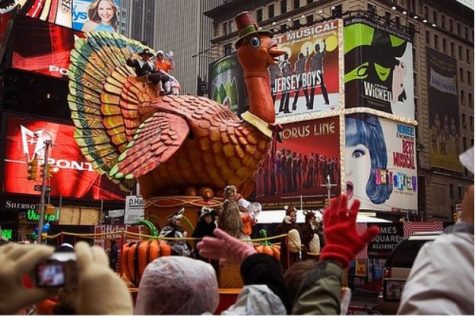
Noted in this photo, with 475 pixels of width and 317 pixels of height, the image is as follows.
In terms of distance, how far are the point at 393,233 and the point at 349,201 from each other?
1395 cm

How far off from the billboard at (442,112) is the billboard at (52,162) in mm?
26016

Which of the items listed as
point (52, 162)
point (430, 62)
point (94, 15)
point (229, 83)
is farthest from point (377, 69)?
point (94, 15)

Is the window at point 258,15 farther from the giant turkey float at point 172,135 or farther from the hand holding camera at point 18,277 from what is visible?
the hand holding camera at point 18,277

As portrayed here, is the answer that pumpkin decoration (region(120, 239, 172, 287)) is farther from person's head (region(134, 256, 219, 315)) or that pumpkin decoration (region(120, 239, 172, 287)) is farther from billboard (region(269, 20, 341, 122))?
billboard (region(269, 20, 341, 122))

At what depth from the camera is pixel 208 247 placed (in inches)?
105

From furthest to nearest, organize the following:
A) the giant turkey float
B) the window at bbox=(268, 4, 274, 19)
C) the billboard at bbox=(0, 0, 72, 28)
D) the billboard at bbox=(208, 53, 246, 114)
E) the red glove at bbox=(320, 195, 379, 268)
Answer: the window at bbox=(268, 4, 274, 19)
the billboard at bbox=(208, 53, 246, 114)
the billboard at bbox=(0, 0, 72, 28)
the giant turkey float
the red glove at bbox=(320, 195, 379, 268)

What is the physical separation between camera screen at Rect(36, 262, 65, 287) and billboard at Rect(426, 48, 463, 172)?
4700 centimetres

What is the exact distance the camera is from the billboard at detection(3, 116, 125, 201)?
34.1m

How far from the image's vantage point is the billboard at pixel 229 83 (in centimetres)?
4391

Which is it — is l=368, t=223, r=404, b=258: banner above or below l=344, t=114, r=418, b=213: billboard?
below

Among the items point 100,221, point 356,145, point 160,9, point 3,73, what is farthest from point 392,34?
point 160,9

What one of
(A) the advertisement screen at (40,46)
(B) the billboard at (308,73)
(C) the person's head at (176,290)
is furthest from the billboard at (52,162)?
(C) the person's head at (176,290)

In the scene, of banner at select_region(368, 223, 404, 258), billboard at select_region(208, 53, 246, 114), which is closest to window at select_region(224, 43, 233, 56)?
billboard at select_region(208, 53, 246, 114)

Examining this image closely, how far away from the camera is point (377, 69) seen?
37156 millimetres
